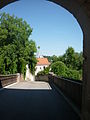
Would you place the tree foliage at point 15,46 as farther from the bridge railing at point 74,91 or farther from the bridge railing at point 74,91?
the bridge railing at point 74,91

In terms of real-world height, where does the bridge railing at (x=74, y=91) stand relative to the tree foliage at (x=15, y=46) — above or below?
below


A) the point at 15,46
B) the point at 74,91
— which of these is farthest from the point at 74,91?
the point at 15,46

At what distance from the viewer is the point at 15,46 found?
54250 millimetres

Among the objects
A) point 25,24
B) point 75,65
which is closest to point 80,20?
point 25,24

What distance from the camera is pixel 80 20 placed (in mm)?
9086

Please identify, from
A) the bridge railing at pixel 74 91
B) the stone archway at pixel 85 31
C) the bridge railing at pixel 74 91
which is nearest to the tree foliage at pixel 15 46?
the bridge railing at pixel 74 91

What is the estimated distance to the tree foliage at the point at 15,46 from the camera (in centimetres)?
5362

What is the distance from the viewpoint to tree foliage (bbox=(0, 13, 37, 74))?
53625 millimetres

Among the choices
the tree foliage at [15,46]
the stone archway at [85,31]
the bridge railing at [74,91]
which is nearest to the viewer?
the stone archway at [85,31]

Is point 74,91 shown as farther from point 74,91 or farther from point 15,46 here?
point 15,46

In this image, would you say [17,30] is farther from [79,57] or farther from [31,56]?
[79,57]

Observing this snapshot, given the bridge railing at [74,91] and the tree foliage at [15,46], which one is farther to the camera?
the tree foliage at [15,46]

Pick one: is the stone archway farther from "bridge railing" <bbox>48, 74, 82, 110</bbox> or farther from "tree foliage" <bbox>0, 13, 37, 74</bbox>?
"tree foliage" <bbox>0, 13, 37, 74</bbox>

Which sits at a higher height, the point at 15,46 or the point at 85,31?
the point at 15,46
